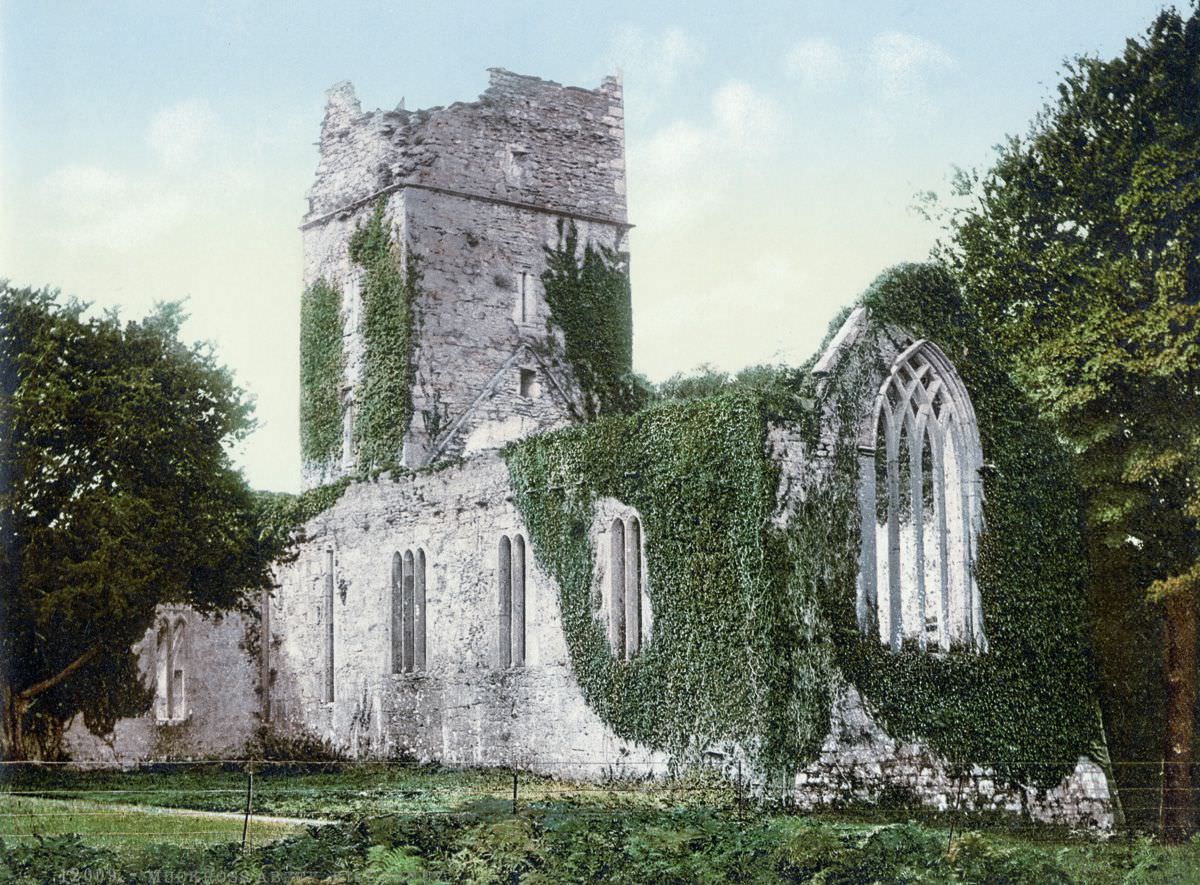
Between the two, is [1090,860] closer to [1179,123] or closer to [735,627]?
[735,627]

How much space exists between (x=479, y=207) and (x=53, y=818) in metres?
19.9

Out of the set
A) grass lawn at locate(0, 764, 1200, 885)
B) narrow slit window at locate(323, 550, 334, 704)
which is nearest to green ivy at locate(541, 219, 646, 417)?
narrow slit window at locate(323, 550, 334, 704)

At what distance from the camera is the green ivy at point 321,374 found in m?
37.2

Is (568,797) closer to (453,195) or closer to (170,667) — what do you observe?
(170,667)

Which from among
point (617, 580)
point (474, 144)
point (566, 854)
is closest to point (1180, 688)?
point (617, 580)

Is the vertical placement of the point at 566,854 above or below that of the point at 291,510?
below

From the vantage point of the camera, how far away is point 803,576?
74.8ft

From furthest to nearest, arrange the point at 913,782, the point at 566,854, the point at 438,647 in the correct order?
the point at 438,647 < the point at 913,782 < the point at 566,854

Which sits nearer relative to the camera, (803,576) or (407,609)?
(803,576)

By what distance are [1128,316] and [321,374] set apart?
1788 cm

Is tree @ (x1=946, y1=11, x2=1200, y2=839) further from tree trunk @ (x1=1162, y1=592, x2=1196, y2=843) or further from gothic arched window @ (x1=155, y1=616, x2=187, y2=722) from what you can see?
gothic arched window @ (x1=155, y1=616, x2=187, y2=722)

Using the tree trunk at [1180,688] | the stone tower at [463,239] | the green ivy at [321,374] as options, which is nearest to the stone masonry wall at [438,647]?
the stone tower at [463,239]

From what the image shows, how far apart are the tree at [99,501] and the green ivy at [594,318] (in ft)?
27.0

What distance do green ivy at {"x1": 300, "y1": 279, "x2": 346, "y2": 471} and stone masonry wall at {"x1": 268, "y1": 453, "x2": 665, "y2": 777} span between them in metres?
4.38
